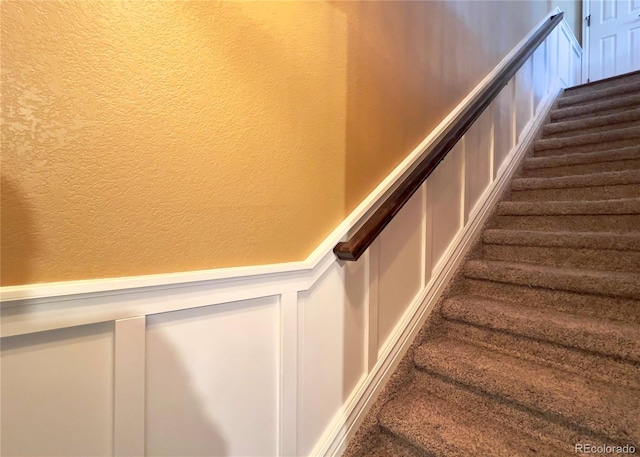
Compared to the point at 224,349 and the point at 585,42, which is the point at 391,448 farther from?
the point at 585,42

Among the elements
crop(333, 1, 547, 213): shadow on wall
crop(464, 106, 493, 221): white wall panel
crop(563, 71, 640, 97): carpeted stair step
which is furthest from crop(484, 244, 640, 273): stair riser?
crop(563, 71, 640, 97): carpeted stair step

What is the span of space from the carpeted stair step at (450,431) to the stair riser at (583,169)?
1821mm

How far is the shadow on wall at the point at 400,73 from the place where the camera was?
1.14 metres

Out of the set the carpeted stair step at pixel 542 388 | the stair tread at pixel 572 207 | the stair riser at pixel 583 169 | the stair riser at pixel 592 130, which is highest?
the stair riser at pixel 592 130

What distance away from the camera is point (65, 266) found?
59cm

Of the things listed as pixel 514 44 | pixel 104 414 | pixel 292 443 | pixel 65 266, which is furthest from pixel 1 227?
pixel 514 44

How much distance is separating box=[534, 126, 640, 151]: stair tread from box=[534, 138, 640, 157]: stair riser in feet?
0.07

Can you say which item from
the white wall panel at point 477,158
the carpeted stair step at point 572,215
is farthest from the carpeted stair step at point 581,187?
the white wall panel at point 477,158

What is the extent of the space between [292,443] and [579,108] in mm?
3293

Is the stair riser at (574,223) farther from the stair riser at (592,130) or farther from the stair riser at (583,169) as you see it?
the stair riser at (592,130)

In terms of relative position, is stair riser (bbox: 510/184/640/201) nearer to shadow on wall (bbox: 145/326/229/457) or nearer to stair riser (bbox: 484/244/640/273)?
stair riser (bbox: 484/244/640/273)

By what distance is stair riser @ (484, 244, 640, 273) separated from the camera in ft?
4.55

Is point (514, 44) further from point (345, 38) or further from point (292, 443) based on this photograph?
point (292, 443)

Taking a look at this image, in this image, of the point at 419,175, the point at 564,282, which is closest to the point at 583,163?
the point at 564,282
